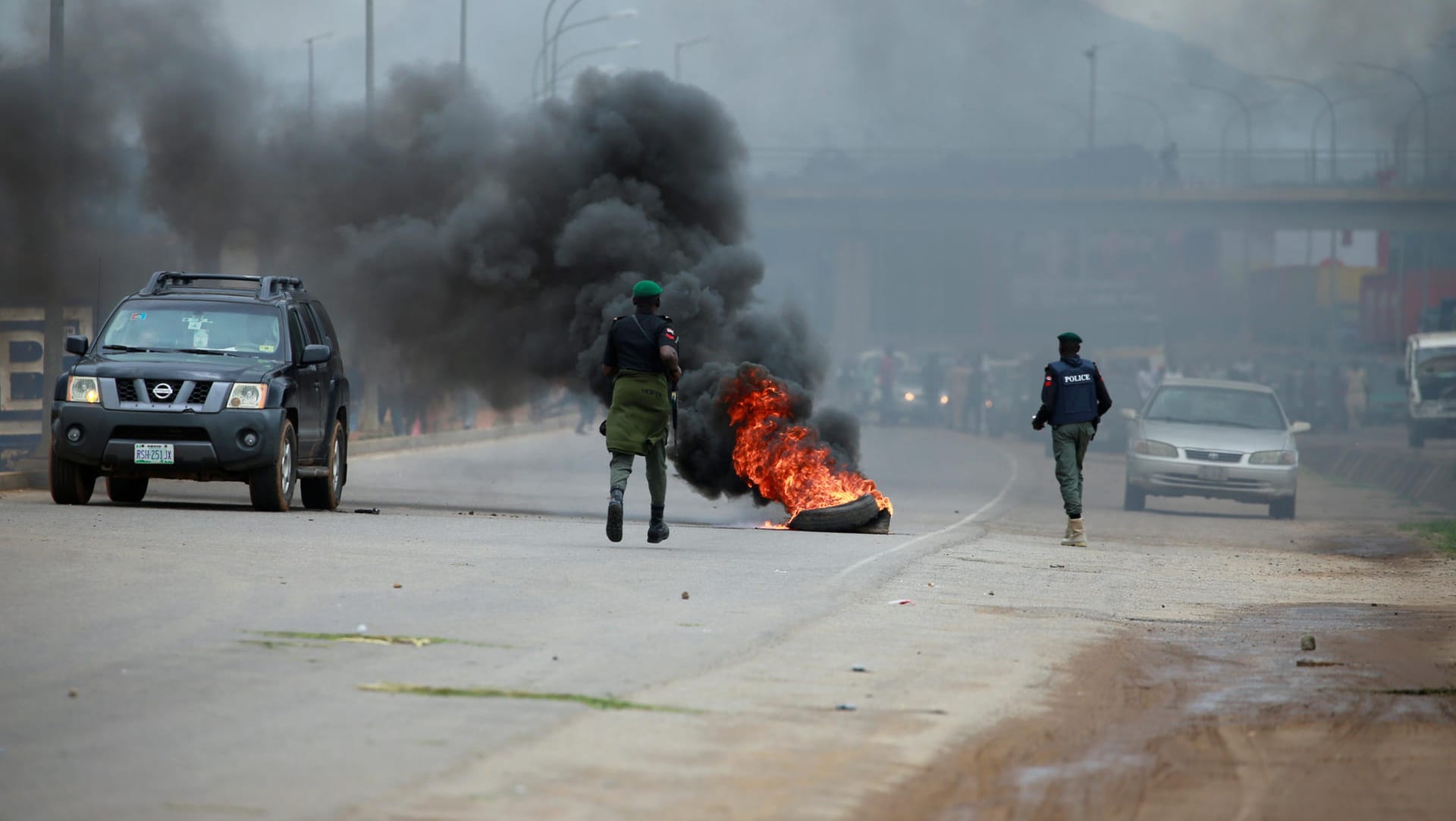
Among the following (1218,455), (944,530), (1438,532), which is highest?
(1218,455)

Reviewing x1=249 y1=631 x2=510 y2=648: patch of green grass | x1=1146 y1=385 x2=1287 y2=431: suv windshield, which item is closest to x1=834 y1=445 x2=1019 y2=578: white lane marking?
x1=1146 y1=385 x2=1287 y2=431: suv windshield

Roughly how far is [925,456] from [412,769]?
3191 centimetres

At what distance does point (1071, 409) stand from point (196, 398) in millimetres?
6814

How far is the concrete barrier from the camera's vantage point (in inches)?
1172

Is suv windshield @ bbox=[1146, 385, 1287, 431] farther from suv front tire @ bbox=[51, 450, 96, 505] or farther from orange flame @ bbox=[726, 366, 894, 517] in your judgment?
suv front tire @ bbox=[51, 450, 96, 505]

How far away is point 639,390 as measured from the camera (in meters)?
12.1

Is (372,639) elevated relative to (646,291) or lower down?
lower down

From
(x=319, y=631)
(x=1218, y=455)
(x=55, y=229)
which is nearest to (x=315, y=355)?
(x=319, y=631)

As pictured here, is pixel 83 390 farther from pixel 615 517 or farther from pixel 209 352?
pixel 615 517

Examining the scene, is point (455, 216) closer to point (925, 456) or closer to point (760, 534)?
point (760, 534)

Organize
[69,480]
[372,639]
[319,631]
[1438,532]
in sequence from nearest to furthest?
[372,639]
[319,631]
[69,480]
[1438,532]

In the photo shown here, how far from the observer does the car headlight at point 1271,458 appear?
22.8 metres

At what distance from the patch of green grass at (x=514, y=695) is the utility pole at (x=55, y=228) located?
17258 mm

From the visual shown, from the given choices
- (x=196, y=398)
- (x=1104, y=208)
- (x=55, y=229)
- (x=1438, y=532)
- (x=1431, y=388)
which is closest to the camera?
(x=196, y=398)
